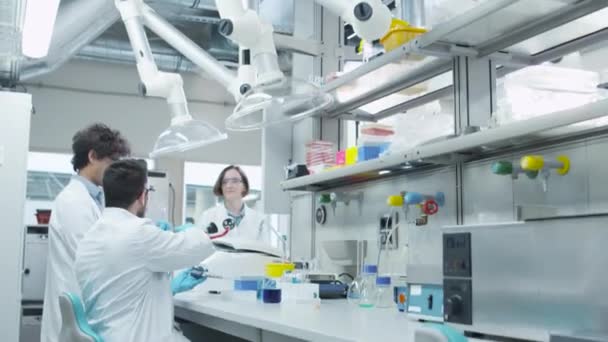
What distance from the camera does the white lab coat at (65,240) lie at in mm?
2377

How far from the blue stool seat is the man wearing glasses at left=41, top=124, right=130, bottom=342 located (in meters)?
0.49

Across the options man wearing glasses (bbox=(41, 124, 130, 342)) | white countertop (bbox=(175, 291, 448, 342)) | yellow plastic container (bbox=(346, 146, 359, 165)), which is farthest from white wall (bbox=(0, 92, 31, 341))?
yellow plastic container (bbox=(346, 146, 359, 165))

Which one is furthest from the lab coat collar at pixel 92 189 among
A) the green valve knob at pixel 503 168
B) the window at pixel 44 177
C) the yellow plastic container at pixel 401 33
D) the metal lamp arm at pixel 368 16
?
the window at pixel 44 177

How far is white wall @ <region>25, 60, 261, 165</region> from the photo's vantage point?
6117 mm

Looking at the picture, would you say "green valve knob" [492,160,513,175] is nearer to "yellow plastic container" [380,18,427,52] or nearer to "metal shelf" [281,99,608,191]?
"metal shelf" [281,99,608,191]

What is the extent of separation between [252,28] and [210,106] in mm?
5005

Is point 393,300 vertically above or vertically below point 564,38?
below

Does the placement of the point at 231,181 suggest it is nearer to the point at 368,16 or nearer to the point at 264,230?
the point at 264,230

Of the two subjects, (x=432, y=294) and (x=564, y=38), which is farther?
(x=564, y=38)

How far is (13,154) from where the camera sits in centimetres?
371

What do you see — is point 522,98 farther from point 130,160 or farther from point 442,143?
point 130,160

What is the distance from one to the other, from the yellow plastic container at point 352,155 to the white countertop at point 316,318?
1.77 ft

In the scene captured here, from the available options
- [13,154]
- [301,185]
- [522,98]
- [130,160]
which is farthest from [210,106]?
[522,98]

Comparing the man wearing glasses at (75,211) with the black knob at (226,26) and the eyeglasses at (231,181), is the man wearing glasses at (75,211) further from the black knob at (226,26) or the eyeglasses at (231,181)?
the eyeglasses at (231,181)
